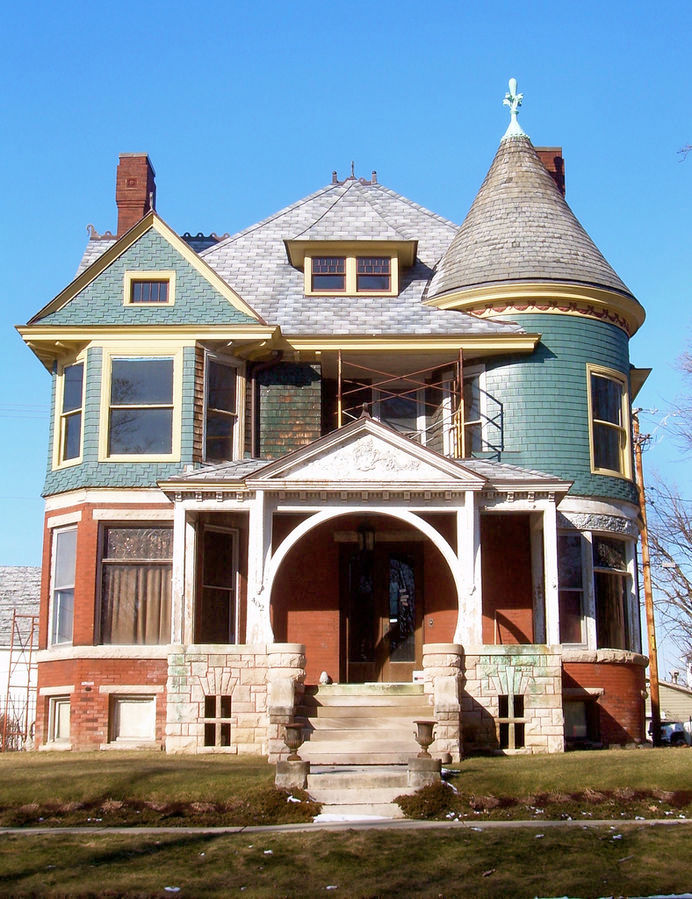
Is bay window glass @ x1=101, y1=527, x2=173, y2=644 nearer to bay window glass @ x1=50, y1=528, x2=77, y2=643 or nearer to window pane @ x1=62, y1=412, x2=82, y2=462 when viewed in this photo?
bay window glass @ x1=50, y1=528, x2=77, y2=643

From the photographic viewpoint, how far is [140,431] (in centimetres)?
2048

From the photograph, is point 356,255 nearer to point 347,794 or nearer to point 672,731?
point 347,794

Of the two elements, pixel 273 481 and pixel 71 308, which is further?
pixel 71 308

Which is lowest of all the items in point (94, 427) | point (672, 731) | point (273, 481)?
point (672, 731)

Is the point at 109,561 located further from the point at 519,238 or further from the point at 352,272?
the point at 519,238

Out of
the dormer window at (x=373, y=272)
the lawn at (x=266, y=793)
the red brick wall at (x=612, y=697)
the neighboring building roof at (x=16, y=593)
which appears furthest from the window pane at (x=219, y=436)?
the neighboring building roof at (x=16, y=593)

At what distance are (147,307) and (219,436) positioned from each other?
2.64 m

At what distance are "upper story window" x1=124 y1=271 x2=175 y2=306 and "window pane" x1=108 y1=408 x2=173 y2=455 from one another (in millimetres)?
2164

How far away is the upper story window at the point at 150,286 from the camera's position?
2130cm

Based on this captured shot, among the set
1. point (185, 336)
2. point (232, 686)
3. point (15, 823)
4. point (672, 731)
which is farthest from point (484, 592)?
point (672, 731)

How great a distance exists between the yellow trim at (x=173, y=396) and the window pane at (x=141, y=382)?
0.09m

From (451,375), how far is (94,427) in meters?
6.51

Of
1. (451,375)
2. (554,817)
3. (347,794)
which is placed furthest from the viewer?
(451,375)

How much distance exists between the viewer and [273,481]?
18.0 metres
